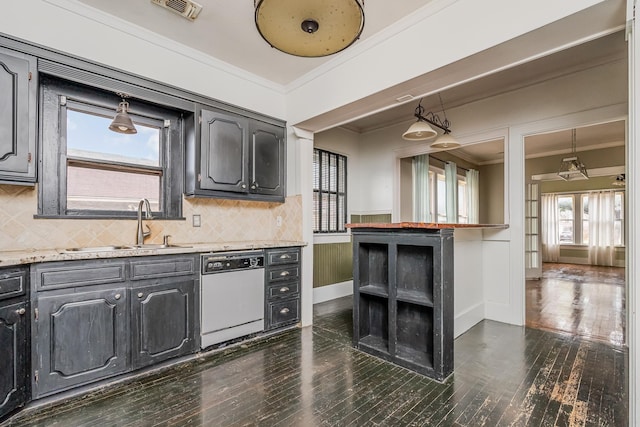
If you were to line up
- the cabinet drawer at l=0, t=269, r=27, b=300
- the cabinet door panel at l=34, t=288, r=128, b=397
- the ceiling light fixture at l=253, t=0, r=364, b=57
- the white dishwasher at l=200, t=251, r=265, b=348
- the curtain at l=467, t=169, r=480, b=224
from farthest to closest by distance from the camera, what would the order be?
1. the curtain at l=467, t=169, r=480, b=224
2. the white dishwasher at l=200, t=251, r=265, b=348
3. the cabinet door panel at l=34, t=288, r=128, b=397
4. the cabinet drawer at l=0, t=269, r=27, b=300
5. the ceiling light fixture at l=253, t=0, r=364, b=57

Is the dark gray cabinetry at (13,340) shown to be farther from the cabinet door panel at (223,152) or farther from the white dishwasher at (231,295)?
the cabinet door panel at (223,152)

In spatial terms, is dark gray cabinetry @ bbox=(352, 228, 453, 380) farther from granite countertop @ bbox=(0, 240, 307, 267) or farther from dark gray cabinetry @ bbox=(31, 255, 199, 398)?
dark gray cabinetry @ bbox=(31, 255, 199, 398)

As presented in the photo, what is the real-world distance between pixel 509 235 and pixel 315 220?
264cm

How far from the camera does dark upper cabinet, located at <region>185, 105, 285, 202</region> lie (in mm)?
3051

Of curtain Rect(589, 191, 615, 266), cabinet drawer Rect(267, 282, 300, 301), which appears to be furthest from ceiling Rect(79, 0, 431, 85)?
curtain Rect(589, 191, 615, 266)

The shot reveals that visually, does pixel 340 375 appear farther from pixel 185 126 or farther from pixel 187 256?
pixel 185 126

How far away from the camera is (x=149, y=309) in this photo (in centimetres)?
242

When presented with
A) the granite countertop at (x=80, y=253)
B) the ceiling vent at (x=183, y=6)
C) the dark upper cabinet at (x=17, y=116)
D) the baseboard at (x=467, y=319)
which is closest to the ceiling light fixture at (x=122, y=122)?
the dark upper cabinet at (x=17, y=116)

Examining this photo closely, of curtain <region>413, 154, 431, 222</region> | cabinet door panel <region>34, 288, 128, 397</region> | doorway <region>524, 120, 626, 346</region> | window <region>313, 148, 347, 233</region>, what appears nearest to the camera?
cabinet door panel <region>34, 288, 128, 397</region>

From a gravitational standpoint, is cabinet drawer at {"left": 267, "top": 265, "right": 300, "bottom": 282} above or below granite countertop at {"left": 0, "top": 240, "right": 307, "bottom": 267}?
below

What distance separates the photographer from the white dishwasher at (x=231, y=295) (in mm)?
2754

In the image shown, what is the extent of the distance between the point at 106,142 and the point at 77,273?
1.28 metres

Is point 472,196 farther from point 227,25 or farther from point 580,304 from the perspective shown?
point 227,25

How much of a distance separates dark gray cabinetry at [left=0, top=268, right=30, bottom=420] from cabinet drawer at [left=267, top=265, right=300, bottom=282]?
6.14 feet
